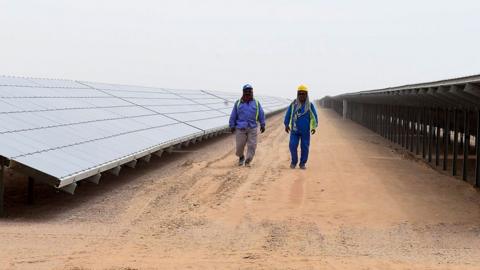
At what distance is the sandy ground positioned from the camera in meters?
5.51

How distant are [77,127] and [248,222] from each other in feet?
14.9

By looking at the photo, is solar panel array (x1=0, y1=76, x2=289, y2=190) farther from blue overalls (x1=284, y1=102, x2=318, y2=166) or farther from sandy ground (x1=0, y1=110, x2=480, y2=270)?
blue overalls (x1=284, y1=102, x2=318, y2=166)

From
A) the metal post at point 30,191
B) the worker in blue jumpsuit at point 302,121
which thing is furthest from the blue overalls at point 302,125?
the metal post at point 30,191

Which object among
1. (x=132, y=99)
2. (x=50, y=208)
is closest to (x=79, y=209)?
(x=50, y=208)

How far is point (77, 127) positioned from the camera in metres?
10.2

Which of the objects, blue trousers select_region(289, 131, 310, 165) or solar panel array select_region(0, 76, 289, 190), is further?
blue trousers select_region(289, 131, 310, 165)

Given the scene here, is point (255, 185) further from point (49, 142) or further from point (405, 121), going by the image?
point (405, 121)

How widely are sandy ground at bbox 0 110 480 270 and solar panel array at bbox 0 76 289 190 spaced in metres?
0.62

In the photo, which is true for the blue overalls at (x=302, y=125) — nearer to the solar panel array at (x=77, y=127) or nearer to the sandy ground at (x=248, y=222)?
the sandy ground at (x=248, y=222)

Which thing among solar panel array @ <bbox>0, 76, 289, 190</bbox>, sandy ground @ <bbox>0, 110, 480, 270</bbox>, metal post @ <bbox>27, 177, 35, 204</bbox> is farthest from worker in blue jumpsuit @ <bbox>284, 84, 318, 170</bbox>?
metal post @ <bbox>27, 177, 35, 204</bbox>

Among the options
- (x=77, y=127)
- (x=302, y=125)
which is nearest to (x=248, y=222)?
(x=77, y=127)

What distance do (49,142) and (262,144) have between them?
10998 millimetres

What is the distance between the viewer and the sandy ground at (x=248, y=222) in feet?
18.1

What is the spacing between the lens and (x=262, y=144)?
18.8 metres
